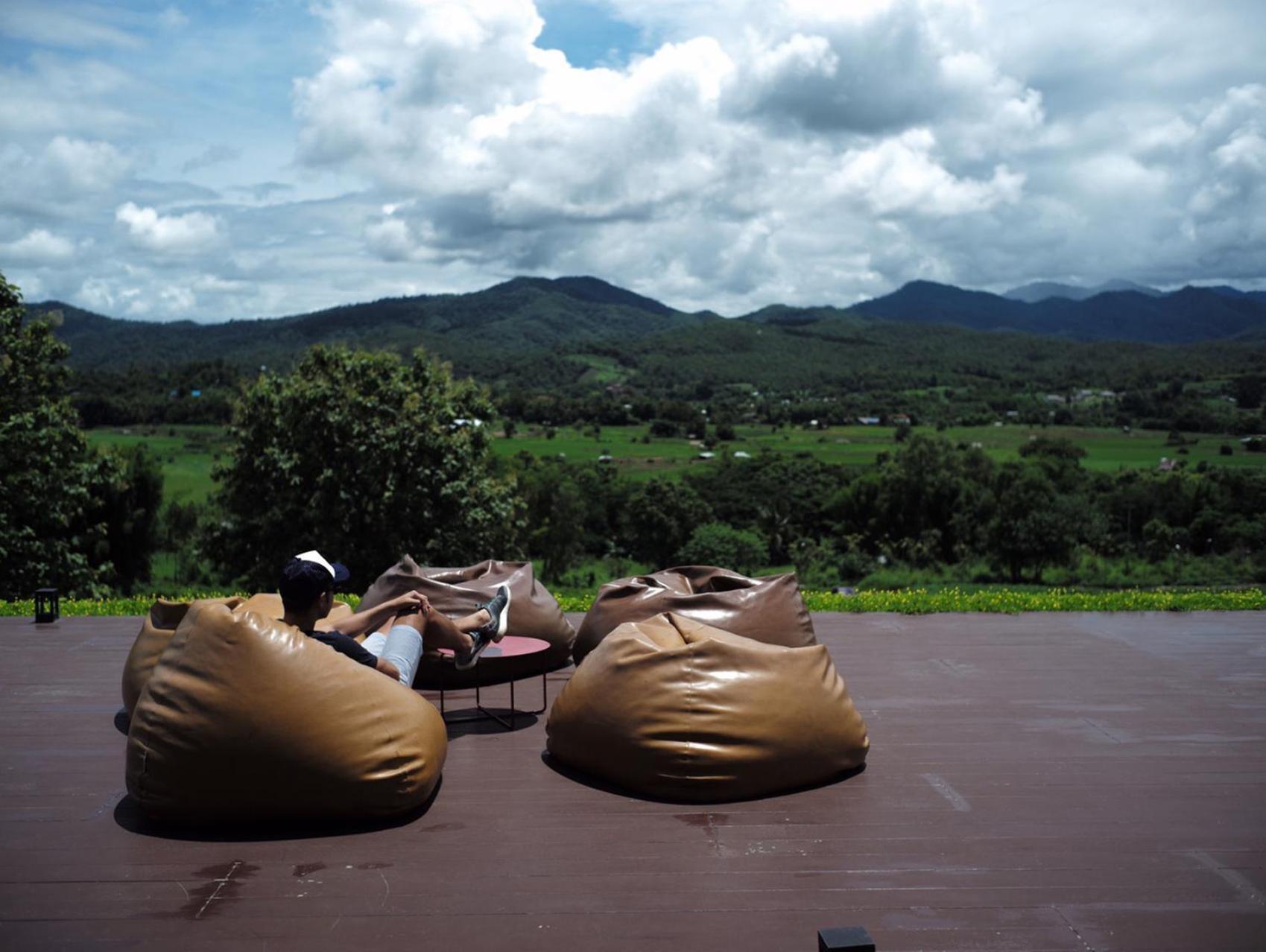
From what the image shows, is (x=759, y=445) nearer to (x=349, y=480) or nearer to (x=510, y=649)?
(x=349, y=480)

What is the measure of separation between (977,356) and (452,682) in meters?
116

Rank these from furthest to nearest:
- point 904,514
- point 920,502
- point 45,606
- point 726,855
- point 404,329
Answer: point 404,329 → point 904,514 → point 920,502 → point 45,606 → point 726,855

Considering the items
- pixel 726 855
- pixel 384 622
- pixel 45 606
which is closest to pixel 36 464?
pixel 45 606

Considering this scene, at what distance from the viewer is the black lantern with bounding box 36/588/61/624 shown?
24.7 feet

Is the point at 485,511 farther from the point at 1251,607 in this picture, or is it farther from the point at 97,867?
the point at 97,867

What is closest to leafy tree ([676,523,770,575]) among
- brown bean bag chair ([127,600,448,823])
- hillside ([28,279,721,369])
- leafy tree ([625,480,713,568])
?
leafy tree ([625,480,713,568])

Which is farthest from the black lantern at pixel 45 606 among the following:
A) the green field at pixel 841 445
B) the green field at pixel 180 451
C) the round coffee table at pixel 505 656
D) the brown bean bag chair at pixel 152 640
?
the green field at pixel 841 445

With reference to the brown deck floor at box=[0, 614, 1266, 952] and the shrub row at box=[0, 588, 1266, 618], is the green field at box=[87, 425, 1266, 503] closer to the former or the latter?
the shrub row at box=[0, 588, 1266, 618]

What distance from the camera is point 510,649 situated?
16.5 ft

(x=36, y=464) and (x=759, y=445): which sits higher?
(x=36, y=464)

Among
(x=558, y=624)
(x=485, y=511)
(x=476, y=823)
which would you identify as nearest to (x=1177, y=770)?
(x=476, y=823)

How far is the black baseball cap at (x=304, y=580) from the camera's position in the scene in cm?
403

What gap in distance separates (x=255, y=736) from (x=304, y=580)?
0.71 meters

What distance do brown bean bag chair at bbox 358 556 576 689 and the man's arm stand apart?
0.85 m
